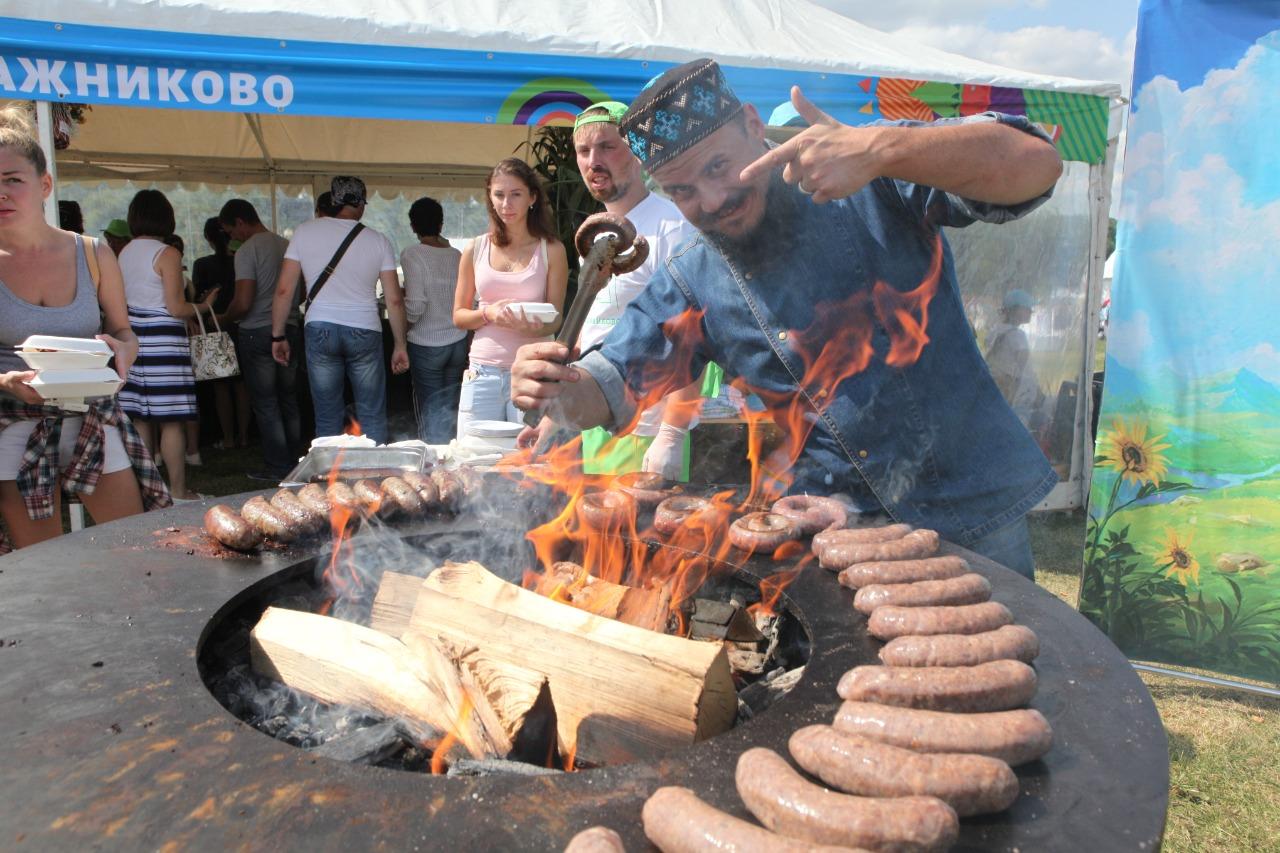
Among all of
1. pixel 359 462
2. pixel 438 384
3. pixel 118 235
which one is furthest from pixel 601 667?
pixel 118 235

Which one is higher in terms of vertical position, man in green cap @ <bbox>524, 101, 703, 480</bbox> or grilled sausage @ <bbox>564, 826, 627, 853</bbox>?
man in green cap @ <bbox>524, 101, 703, 480</bbox>

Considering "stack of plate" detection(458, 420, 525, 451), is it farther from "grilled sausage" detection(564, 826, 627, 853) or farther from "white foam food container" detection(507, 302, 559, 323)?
"grilled sausage" detection(564, 826, 627, 853)

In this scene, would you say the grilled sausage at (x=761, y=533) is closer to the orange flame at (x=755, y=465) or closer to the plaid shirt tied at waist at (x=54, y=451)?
the orange flame at (x=755, y=465)

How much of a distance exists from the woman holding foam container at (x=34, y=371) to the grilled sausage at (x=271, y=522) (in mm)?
1572

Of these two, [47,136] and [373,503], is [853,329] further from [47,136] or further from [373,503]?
[47,136]

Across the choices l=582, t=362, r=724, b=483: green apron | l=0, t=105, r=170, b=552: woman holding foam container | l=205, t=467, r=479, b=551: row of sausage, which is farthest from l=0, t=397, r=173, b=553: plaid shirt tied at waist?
l=582, t=362, r=724, b=483: green apron

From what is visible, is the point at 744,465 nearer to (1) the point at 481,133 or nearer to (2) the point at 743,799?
(2) the point at 743,799

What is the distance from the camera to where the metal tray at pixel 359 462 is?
3881 millimetres

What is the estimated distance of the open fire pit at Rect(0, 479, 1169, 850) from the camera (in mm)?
1335

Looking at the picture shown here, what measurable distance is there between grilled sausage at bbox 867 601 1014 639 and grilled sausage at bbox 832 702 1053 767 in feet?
1.13

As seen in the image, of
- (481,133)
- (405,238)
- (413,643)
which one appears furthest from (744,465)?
(405,238)

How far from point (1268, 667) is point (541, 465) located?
175 inches

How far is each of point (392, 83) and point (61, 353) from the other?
3.65 meters

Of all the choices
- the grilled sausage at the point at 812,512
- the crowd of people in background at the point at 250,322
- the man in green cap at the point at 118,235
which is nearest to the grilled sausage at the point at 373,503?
the grilled sausage at the point at 812,512
